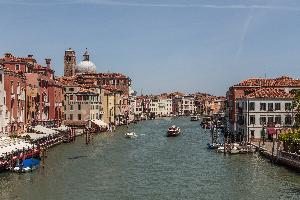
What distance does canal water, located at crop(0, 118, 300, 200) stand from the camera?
103 feet

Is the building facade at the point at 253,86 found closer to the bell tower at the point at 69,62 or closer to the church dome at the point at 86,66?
the bell tower at the point at 69,62

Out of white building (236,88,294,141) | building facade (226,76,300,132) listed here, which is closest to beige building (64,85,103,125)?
building facade (226,76,300,132)

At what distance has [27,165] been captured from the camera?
128 ft

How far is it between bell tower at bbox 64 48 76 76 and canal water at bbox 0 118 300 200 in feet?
237

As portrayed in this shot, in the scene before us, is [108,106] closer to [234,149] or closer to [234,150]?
[234,149]

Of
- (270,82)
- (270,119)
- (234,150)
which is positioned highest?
(270,82)

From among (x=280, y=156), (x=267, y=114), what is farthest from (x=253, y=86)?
(x=280, y=156)

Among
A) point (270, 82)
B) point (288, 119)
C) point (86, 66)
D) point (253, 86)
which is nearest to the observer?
point (288, 119)

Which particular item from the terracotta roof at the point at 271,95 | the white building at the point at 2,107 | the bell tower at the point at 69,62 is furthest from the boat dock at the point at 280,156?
the bell tower at the point at 69,62

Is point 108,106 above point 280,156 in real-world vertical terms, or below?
above

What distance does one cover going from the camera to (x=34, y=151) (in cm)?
4359

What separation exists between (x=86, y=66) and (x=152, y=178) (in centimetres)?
9912

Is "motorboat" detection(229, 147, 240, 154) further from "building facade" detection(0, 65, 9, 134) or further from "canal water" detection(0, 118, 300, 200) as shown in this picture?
"building facade" detection(0, 65, 9, 134)

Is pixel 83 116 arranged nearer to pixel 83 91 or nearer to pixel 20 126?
pixel 83 91
